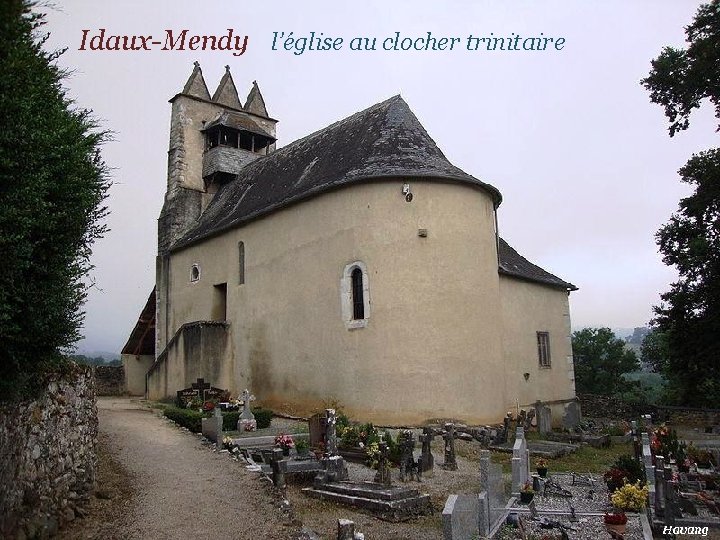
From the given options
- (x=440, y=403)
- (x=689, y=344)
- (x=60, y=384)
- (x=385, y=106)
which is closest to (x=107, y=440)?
(x=60, y=384)

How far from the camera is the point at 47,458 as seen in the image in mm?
6508

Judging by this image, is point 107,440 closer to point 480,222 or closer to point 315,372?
point 315,372

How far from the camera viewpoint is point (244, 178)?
78.0 ft

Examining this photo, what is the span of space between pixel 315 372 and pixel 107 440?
19.5 feet

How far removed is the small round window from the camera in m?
21.8

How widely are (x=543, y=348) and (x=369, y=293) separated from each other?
8011 mm

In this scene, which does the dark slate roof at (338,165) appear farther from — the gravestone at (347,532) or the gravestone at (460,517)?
the gravestone at (347,532)

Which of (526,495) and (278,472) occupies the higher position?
(278,472)

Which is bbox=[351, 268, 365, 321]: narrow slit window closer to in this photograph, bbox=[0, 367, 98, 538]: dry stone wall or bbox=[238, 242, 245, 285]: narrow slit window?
bbox=[238, 242, 245, 285]: narrow slit window

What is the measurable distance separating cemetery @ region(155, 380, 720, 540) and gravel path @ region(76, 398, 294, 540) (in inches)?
17.2

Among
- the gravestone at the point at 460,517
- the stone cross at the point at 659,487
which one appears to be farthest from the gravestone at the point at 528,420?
the gravestone at the point at 460,517

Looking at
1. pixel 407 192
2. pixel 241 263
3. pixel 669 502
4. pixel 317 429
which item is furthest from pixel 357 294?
pixel 669 502

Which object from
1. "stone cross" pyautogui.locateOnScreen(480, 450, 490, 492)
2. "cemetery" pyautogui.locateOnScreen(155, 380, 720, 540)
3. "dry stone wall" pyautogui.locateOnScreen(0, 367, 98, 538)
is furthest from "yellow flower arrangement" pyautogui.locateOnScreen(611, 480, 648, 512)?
"dry stone wall" pyautogui.locateOnScreen(0, 367, 98, 538)

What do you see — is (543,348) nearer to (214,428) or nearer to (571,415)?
(571,415)
